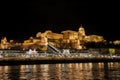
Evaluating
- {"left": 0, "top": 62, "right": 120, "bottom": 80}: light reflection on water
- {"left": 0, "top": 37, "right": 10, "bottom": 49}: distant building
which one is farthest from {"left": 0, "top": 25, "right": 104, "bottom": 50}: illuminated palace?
{"left": 0, "top": 62, "right": 120, "bottom": 80}: light reflection on water

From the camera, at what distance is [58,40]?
18250cm

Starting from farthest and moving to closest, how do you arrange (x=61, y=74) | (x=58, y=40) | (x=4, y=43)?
(x=58, y=40), (x=4, y=43), (x=61, y=74)

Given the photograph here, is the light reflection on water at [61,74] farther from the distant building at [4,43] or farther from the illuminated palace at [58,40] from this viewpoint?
the distant building at [4,43]

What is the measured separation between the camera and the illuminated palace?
6697 inches

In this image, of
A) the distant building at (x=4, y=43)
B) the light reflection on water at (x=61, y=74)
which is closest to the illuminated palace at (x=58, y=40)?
the distant building at (x=4, y=43)

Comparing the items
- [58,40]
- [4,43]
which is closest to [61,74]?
[4,43]

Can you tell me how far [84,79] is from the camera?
142 feet

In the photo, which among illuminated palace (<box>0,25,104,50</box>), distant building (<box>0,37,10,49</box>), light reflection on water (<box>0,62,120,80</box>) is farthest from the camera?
distant building (<box>0,37,10,49</box>)

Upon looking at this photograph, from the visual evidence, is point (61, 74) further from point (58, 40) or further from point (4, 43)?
point (58, 40)

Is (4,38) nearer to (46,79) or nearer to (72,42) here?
(72,42)

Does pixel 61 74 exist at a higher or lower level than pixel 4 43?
lower

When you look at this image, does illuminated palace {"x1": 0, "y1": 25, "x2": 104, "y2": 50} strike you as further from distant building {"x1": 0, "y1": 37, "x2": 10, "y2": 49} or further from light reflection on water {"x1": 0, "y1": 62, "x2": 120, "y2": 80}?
light reflection on water {"x1": 0, "y1": 62, "x2": 120, "y2": 80}

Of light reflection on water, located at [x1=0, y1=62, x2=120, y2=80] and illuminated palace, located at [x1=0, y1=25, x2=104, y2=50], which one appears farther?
illuminated palace, located at [x1=0, y1=25, x2=104, y2=50]

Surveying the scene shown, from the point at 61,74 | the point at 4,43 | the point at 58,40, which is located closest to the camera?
the point at 61,74
